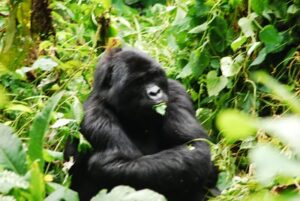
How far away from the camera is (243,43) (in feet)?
10.8

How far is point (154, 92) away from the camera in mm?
2578

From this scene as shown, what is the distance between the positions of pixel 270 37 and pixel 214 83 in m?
0.38

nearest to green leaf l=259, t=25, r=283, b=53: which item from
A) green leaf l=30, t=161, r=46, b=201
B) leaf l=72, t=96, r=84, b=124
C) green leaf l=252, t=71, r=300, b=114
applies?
leaf l=72, t=96, r=84, b=124

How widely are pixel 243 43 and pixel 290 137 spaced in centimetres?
301

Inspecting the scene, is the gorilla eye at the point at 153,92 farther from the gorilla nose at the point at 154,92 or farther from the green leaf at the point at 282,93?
the green leaf at the point at 282,93

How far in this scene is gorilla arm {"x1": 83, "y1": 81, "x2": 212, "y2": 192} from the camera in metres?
2.55

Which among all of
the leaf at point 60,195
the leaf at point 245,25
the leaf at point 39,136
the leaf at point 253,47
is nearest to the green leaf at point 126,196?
the leaf at point 60,195

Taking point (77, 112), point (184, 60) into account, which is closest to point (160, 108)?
point (77, 112)

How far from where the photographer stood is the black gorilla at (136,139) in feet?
8.43

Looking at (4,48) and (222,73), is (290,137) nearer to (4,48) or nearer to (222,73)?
(222,73)

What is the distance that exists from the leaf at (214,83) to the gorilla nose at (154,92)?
0.70 m

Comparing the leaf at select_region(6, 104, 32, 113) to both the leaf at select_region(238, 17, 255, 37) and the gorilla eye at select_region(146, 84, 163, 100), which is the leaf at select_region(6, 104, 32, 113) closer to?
the gorilla eye at select_region(146, 84, 163, 100)

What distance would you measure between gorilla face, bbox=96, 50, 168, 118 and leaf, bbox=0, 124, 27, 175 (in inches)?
22.3

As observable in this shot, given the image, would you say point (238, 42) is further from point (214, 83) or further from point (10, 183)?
point (10, 183)
